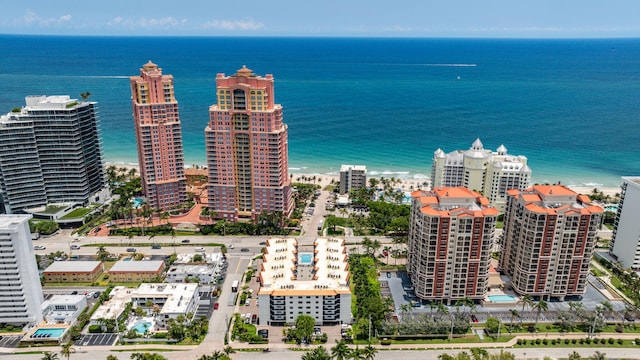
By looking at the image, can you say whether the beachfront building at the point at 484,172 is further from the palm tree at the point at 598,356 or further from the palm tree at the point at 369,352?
the palm tree at the point at 369,352

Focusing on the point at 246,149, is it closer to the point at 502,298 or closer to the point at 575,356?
the point at 502,298

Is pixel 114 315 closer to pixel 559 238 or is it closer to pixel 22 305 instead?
pixel 22 305

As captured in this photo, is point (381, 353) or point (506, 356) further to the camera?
point (381, 353)

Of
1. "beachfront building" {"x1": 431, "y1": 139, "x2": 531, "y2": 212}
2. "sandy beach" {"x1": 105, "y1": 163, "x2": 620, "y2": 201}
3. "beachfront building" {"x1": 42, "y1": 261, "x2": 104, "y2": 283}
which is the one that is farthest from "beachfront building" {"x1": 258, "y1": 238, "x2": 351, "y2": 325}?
"sandy beach" {"x1": 105, "y1": 163, "x2": 620, "y2": 201}

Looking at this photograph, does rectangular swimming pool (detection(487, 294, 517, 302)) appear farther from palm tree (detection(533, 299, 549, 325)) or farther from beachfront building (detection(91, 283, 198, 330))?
beachfront building (detection(91, 283, 198, 330))

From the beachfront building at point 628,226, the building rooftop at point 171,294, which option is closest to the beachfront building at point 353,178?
the building rooftop at point 171,294

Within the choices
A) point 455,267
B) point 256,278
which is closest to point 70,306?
point 256,278
